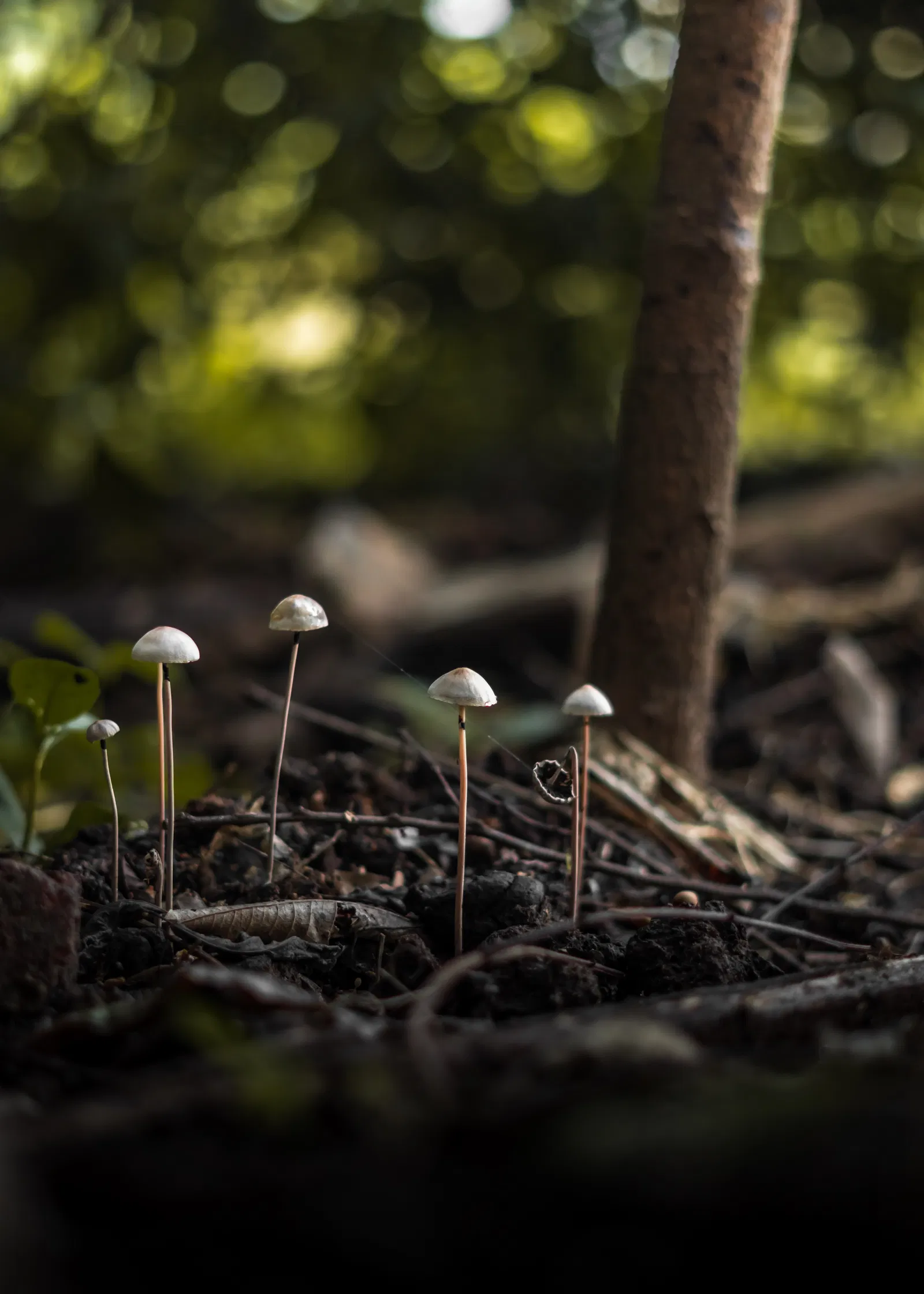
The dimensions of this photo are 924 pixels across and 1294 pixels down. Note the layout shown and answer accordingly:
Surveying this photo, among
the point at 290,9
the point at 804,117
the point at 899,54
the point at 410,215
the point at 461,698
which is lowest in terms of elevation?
the point at 461,698

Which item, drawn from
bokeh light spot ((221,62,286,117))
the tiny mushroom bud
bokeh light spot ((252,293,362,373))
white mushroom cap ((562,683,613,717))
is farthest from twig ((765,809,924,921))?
bokeh light spot ((252,293,362,373))

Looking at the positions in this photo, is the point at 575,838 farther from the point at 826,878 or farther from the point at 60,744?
the point at 60,744

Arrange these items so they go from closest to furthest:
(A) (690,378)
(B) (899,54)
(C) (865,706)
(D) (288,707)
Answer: (D) (288,707) → (A) (690,378) → (C) (865,706) → (B) (899,54)

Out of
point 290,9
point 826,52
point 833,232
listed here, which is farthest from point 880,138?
point 290,9

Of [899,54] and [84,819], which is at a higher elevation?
[899,54]

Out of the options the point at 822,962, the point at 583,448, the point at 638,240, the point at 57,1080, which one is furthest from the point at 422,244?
the point at 57,1080

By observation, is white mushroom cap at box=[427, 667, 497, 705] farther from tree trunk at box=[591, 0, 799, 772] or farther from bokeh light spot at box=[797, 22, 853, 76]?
bokeh light spot at box=[797, 22, 853, 76]
